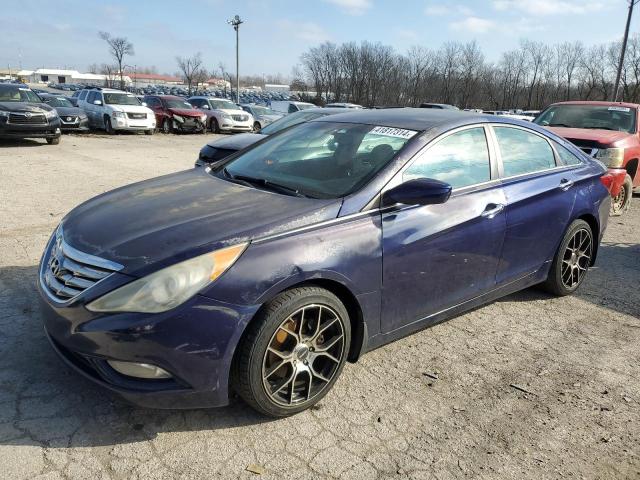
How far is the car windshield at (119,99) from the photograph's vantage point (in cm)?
1994

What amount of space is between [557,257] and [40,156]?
12389 millimetres

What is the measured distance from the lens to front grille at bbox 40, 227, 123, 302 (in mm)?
2537

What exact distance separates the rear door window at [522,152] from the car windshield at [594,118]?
5.22 meters

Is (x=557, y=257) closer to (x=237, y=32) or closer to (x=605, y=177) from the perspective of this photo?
(x=605, y=177)

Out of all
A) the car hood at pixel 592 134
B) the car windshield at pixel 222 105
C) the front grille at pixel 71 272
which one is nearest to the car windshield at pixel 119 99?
the car windshield at pixel 222 105

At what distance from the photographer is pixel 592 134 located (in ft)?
26.5

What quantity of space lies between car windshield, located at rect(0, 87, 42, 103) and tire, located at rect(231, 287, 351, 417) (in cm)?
1500

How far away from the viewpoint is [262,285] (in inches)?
99.2

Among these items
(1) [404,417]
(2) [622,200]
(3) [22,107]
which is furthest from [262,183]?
(3) [22,107]

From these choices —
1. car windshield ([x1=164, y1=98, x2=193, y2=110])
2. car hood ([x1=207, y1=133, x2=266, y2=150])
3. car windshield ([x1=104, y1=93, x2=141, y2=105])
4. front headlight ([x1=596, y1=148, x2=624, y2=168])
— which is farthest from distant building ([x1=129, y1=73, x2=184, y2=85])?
front headlight ([x1=596, y1=148, x2=624, y2=168])

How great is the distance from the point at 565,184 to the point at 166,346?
347cm

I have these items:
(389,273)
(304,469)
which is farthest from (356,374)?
(304,469)

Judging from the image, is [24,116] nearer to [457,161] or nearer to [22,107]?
[22,107]

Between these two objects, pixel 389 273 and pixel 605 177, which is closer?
pixel 389 273
